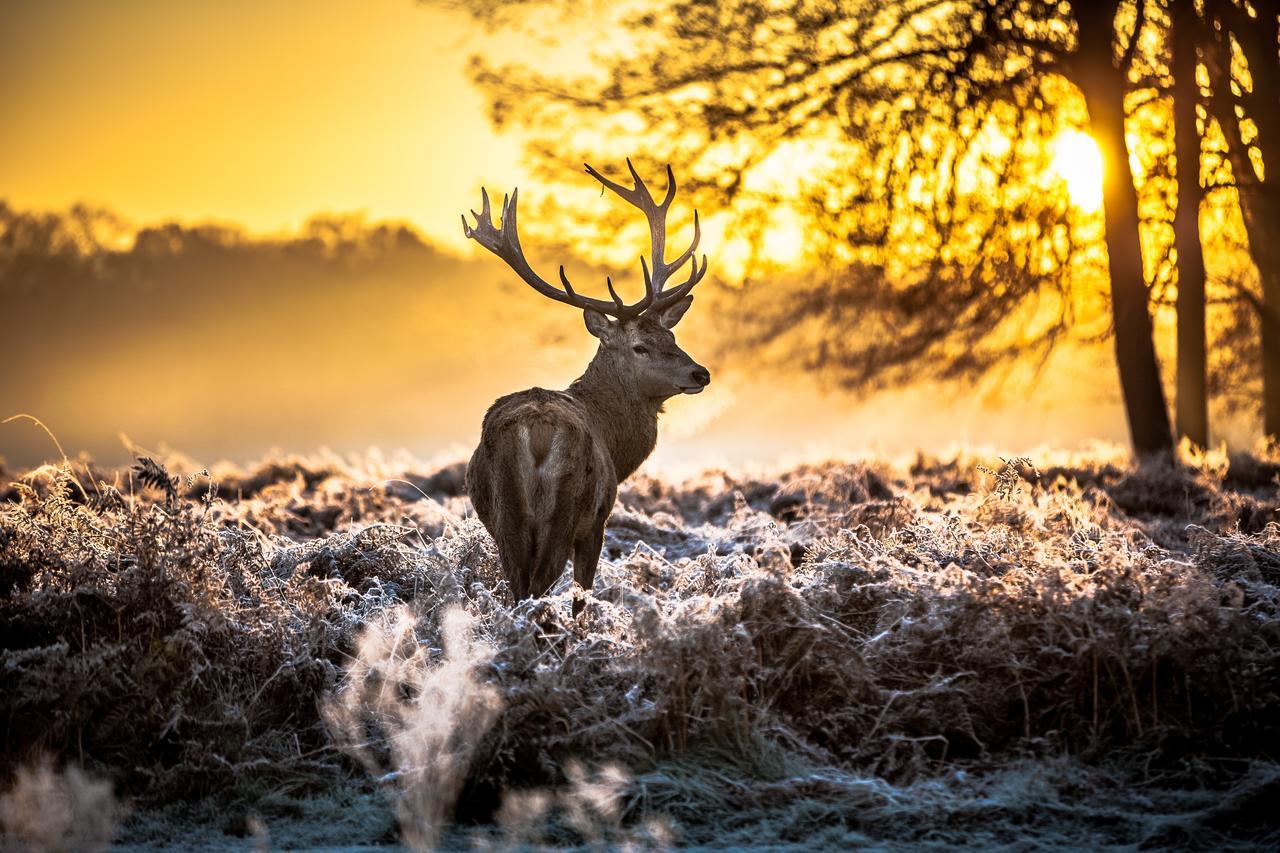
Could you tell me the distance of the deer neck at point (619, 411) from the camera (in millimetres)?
8812

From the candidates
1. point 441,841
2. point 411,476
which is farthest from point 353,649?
point 411,476

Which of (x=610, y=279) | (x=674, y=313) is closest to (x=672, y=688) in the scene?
(x=610, y=279)

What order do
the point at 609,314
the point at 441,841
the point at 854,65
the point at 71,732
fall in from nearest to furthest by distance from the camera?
the point at 441,841, the point at 71,732, the point at 609,314, the point at 854,65

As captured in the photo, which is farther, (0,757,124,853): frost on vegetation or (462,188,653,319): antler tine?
(462,188,653,319): antler tine

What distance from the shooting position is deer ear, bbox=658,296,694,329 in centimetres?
960

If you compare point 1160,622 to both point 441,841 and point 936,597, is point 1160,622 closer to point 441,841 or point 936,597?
point 936,597

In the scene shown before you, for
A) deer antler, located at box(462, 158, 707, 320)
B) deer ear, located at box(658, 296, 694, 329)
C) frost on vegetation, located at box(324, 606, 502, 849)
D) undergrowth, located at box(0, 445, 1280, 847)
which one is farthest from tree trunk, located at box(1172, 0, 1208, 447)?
frost on vegetation, located at box(324, 606, 502, 849)

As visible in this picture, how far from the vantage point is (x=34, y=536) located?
7.46m

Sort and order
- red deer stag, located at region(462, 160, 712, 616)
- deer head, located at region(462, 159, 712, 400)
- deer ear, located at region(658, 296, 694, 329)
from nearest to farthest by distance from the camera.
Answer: red deer stag, located at region(462, 160, 712, 616), deer head, located at region(462, 159, 712, 400), deer ear, located at region(658, 296, 694, 329)

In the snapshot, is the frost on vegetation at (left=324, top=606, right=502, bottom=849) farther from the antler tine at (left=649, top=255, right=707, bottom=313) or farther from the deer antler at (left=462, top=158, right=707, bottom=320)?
the antler tine at (left=649, top=255, right=707, bottom=313)

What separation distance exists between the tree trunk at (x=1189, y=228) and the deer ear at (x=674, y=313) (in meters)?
8.19

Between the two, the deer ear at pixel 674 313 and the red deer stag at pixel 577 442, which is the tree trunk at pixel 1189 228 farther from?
the red deer stag at pixel 577 442

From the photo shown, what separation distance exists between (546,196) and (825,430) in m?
52.4

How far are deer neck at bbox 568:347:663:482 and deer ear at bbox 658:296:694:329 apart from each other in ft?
2.15
